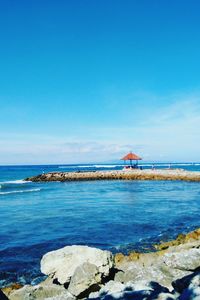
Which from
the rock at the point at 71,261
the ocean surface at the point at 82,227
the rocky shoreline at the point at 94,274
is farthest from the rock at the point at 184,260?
the ocean surface at the point at 82,227

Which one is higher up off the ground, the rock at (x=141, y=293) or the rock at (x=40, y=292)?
the rock at (x=141, y=293)

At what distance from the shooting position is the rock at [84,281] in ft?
29.6

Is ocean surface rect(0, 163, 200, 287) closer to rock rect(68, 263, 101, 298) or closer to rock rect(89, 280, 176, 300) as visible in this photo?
rock rect(68, 263, 101, 298)

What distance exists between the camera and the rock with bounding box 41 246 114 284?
1001cm

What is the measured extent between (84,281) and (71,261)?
131 cm

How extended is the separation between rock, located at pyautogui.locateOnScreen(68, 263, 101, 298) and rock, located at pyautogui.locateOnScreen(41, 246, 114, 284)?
33 cm

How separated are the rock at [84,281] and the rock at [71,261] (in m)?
0.33

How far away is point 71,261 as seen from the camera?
34.0 feet

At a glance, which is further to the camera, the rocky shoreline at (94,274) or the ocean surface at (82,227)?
the ocean surface at (82,227)

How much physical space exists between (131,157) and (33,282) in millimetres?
54215

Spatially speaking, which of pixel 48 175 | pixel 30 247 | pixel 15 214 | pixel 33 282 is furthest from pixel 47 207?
pixel 48 175

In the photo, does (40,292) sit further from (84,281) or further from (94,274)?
(94,274)

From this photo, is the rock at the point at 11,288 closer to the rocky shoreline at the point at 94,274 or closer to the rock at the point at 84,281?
the rocky shoreline at the point at 94,274

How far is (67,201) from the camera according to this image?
33.3 meters
